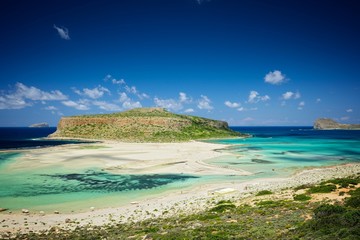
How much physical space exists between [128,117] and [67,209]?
119486mm

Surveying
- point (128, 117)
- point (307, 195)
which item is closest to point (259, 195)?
point (307, 195)

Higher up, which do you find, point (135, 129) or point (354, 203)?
point (135, 129)

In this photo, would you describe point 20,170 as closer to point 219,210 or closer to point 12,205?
point 12,205

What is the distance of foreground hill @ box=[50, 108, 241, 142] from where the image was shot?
4948 inches

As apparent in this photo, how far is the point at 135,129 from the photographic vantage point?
132 meters

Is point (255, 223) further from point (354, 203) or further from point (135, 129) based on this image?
point (135, 129)

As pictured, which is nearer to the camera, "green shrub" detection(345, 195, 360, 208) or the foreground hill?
"green shrub" detection(345, 195, 360, 208)

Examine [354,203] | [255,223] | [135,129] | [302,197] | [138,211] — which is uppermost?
[135,129]

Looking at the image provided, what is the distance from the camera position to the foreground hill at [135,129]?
12569 cm

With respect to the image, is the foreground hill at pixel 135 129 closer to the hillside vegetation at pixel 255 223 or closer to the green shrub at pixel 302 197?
the green shrub at pixel 302 197

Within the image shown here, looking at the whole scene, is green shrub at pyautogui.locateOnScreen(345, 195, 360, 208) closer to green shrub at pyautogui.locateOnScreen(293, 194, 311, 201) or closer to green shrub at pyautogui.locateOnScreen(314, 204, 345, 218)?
green shrub at pyautogui.locateOnScreen(314, 204, 345, 218)

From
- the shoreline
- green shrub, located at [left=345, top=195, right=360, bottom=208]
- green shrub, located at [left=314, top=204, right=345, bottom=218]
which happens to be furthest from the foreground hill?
green shrub, located at [left=314, top=204, right=345, bottom=218]

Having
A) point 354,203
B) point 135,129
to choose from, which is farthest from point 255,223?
point 135,129

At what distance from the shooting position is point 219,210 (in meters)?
22.5
